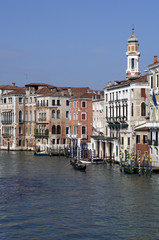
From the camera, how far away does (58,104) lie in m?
80.6

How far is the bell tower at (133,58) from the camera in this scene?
211 feet

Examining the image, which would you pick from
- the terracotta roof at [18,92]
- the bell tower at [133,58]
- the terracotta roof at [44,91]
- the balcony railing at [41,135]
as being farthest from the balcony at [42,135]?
the bell tower at [133,58]

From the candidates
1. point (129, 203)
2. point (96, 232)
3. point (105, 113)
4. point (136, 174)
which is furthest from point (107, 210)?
point (105, 113)

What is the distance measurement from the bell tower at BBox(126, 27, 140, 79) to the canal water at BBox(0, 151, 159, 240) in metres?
19.8

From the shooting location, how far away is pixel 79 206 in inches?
1220

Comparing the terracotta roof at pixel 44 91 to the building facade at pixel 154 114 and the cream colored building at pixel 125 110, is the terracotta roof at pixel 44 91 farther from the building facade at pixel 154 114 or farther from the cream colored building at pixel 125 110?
the building facade at pixel 154 114

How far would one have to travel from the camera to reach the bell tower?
64.2 metres

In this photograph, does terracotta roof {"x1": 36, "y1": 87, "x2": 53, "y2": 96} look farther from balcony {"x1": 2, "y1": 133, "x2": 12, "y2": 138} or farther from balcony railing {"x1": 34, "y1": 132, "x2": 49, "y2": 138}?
balcony {"x1": 2, "y1": 133, "x2": 12, "y2": 138}

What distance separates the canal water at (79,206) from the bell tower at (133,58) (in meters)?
19.8

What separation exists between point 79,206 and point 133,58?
36.1 m

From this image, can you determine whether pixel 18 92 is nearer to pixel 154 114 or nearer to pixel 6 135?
pixel 6 135

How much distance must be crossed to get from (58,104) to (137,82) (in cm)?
2707

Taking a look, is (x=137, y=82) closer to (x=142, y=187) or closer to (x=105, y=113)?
(x=105, y=113)

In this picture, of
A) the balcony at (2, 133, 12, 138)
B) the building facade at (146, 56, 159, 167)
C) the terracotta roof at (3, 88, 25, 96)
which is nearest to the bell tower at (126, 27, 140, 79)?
the building facade at (146, 56, 159, 167)
